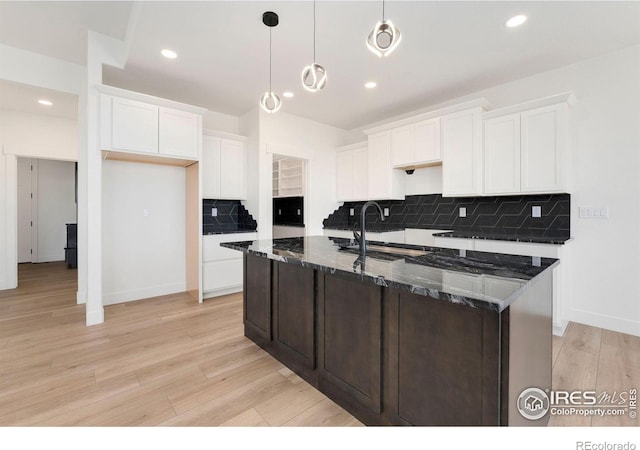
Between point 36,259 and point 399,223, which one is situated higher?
point 399,223

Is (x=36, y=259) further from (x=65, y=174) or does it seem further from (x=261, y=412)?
(x=261, y=412)

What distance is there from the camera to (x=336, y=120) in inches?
204

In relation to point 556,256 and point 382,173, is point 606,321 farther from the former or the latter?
point 382,173

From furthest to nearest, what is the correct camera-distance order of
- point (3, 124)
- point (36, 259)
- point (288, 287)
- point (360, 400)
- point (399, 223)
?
point (36, 259)
point (399, 223)
point (3, 124)
point (288, 287)
point (360, 400)

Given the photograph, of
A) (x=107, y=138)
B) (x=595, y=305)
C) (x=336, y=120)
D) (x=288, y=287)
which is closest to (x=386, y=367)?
(x=288, y=287)

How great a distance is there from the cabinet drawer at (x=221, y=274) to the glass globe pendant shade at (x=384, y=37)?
337 centimetres

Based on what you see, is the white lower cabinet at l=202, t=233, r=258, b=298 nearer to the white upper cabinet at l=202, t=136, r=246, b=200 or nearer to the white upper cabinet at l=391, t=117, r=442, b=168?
the white upper cabinet at l=202, t=136, r=246, b=200

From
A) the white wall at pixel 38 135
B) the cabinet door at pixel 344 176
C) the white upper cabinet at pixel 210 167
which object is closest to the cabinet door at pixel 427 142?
the cabinet door at pixel 344 176

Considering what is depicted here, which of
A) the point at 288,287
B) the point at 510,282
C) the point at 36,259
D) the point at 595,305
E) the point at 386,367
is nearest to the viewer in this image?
the point at 510,282

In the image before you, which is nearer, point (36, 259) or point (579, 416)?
point (579, 416)

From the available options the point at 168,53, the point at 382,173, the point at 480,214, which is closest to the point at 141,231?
the point at 168,53

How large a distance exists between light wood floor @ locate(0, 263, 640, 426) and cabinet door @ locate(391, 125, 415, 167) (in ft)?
8.99

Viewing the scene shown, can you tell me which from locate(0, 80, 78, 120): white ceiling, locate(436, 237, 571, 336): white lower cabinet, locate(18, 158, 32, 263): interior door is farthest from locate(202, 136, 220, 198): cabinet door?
locate(18, 158, 32, 263): interior door

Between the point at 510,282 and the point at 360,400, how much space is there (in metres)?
1.02
